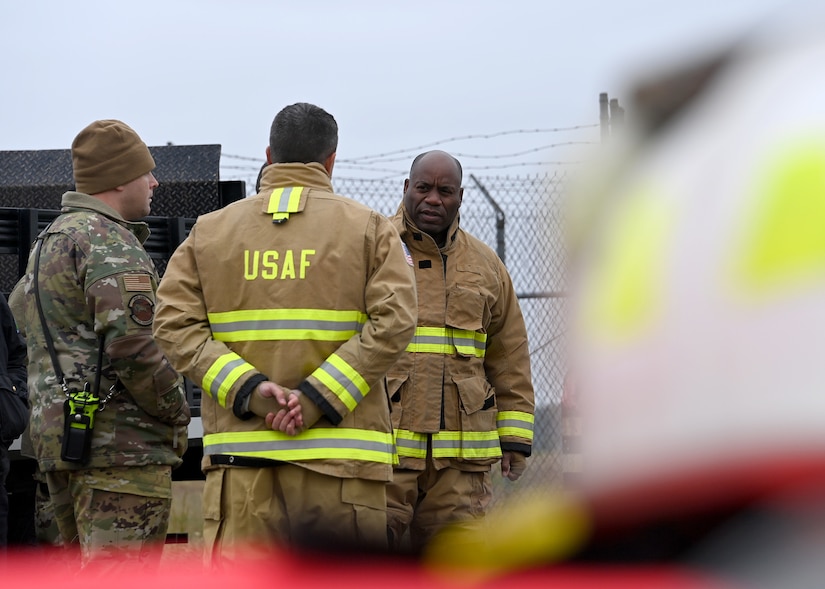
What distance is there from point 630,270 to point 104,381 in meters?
3.61

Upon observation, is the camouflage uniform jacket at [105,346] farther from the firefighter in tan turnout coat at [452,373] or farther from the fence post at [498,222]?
the fence post at [498,222]

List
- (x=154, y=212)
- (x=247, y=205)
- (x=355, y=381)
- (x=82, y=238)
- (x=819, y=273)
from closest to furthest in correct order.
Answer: (x=819, y=273) → (x=355, y=381) → (x=247, y=205) → (x=82, y=238) → (x=154, y=212)

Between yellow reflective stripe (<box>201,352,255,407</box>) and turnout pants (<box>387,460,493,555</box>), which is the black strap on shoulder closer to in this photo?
yellow reflective stripe (<box>201,352,255,407</box>)

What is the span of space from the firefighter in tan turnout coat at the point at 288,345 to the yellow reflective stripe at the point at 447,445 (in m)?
0.92

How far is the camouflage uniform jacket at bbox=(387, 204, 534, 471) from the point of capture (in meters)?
4.41

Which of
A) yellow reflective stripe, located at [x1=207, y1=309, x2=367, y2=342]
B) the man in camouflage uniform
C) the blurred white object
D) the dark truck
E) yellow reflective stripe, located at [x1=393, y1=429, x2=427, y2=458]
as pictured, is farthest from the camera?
the dark truck

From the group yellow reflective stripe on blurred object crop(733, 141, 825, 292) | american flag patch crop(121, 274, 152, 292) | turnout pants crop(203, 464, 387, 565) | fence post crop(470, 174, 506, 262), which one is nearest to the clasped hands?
turnout pants crop(203, 464, 387, 565)

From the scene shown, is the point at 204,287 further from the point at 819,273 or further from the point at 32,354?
the point at 819,273

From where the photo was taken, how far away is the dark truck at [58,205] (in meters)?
5.23

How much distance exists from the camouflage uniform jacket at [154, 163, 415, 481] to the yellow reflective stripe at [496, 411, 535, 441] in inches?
52.8

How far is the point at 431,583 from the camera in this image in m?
0.59

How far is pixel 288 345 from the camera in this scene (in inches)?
131

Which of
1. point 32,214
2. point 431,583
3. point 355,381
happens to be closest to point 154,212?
point 32,214

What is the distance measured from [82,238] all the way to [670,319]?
368 cm
